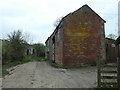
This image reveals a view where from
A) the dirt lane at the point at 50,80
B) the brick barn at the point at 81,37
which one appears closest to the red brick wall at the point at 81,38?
the brick barn at the point at 81,37

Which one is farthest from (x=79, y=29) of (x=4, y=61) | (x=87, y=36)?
(x=4, y=61)

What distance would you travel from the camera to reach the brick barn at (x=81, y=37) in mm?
29484

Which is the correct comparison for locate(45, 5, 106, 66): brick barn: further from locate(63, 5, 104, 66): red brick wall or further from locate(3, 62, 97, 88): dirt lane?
locate(3, 62, 97, 88): dirt lane

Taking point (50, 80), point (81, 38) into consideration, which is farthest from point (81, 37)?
point (50, 80)

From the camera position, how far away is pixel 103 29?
30906 millimetres

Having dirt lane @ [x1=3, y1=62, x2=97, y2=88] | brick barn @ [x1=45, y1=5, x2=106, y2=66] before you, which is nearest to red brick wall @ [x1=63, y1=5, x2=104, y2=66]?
brick barn @ [x1=45, y1=5, x2=106, y2=66]

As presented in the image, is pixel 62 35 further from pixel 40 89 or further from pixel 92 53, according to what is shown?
pixel 40 89

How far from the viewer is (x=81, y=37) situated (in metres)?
29.9

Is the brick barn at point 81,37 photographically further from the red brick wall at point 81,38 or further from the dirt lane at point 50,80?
the dirt lane at point 50,80

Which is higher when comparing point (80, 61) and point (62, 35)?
point (62, 35)

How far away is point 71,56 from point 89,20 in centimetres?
550

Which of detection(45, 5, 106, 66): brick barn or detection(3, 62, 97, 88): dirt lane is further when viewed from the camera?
detection(45, 5, 106, 66): brick barn

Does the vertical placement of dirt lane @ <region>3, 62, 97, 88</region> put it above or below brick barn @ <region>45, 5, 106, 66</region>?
below

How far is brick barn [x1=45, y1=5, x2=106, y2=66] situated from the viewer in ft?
96.7
